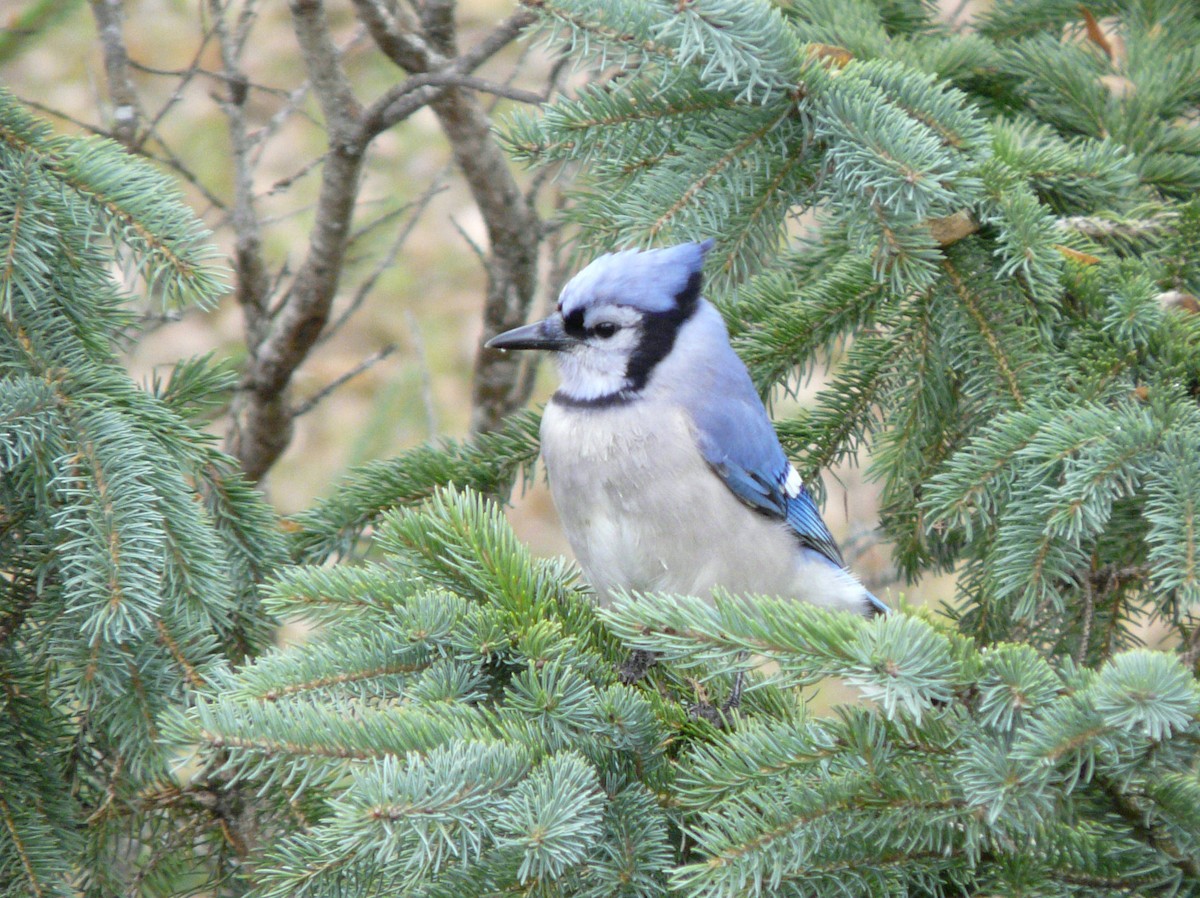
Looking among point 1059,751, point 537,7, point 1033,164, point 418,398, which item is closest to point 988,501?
point 1033,164

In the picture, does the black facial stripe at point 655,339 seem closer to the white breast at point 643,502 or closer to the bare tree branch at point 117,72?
the white breast at point 643,502

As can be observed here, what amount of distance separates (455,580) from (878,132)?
79 centimetres

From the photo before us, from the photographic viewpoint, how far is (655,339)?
190 cm

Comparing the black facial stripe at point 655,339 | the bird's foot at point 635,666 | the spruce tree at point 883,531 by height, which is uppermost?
the spruce tree at point 883,531

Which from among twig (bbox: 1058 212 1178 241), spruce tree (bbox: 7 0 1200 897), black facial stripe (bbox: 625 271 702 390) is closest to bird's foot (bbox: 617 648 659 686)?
spruce tree (bbox: 7 0 1200 897)

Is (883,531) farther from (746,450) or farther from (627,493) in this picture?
(627,493)

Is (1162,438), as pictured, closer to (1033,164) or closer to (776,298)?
(1033,164)

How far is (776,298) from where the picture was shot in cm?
199

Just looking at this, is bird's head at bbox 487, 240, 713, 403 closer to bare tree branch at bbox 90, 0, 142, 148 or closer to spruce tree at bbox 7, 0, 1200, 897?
spruce tree at bbox 7, 0, 1200, 897

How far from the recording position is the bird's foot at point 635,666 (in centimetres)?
151

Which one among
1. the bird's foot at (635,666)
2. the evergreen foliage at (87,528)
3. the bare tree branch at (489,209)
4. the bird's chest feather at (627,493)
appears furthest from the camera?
the bare tree branch at (489,209)

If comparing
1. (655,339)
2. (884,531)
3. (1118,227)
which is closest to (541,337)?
(655,339)

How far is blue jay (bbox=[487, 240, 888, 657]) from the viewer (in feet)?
5.84

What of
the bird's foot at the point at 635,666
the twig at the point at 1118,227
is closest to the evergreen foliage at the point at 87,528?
the bird's foot at the point at 635,666
